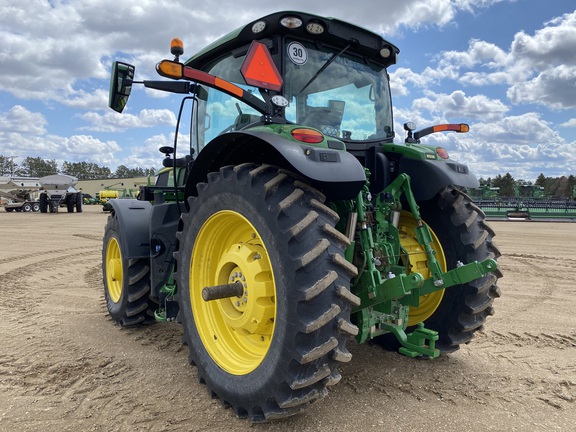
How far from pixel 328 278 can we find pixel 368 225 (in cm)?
91

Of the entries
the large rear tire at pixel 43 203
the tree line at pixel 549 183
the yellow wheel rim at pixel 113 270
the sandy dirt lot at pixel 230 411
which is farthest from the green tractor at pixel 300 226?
the tree line at pixel 549 183

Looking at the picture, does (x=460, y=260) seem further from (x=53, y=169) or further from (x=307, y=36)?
(x=53, y=169)

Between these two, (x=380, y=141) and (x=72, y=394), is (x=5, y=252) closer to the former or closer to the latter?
(x=72, y=394)

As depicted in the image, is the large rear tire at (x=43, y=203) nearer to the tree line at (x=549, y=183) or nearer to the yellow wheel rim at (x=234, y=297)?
the yellow wheel rim at (x=234, y=297)

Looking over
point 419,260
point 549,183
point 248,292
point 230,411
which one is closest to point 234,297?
point 248,292

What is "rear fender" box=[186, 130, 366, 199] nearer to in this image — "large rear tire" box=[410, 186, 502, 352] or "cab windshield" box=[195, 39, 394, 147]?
"cab windshield" box=[195, 39, 394, 147]

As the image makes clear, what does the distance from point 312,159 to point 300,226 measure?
14.8 inches

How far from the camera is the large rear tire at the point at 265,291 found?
2096 millimetres

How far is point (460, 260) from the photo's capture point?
3092 mm

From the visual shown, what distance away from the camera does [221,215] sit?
8.80 feet

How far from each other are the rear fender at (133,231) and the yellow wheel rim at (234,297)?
1.29 metres

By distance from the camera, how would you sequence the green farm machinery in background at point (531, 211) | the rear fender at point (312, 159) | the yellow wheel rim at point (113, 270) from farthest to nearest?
the green farm machinery in background at point (531, 211) → the yellow wheel rim at point (113, 270) → the rear fender at point (312, 159)

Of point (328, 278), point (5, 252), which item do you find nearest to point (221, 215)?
point (328, 278)

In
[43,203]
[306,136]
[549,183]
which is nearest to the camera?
[306,136]
